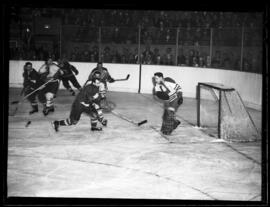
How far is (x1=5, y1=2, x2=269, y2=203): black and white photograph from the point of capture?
5.57m

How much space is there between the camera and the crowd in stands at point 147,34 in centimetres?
1453

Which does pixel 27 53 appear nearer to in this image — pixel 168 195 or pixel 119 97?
pixel 119 97

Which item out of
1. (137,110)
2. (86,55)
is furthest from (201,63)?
(86,55)

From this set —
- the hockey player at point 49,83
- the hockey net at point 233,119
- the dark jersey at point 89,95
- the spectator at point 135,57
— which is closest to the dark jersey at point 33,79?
the hockey player at point 49,83

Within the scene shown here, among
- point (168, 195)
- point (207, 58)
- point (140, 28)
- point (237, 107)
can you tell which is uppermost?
point (140, 28)

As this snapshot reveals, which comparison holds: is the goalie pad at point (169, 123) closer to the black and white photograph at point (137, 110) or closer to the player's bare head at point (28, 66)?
the black and white photograph at point (137, 110)

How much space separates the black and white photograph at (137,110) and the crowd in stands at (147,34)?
41 mm

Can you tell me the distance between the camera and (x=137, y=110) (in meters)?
12.1

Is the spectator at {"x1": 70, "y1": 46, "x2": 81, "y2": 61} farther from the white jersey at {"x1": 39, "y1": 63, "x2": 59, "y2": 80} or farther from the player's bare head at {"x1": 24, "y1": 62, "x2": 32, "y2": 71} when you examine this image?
the player's bare head at {"x1": 24, "y1": 62, "x2": 32, "y2": 71}

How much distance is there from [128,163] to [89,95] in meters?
2.79

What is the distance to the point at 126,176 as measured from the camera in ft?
19.6

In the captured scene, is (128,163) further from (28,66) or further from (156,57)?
(156,57)
